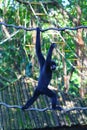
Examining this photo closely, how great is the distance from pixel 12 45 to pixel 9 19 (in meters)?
1.02

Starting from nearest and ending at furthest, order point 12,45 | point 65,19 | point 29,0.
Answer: point 29,0 → point 65,19 → point 12,45

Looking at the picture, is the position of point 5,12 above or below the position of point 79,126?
above

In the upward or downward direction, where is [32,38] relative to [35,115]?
upward

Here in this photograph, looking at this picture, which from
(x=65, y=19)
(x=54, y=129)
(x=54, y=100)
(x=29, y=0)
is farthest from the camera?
(x=65, y=19)

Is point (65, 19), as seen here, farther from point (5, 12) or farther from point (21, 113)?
point (21, 113)

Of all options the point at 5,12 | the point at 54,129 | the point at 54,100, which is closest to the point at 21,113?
the point at 54,129

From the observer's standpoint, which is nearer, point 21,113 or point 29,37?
A: point 21,113

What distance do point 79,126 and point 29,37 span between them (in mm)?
4640

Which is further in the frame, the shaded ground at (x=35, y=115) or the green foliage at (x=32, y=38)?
the green foliage at (x=32, y=38)

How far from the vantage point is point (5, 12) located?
14.5 meters

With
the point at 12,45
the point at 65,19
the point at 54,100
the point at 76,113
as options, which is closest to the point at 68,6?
the point at 65,19

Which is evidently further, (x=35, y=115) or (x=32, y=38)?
(x=32, y=38)

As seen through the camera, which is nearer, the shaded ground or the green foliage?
the shaded ground

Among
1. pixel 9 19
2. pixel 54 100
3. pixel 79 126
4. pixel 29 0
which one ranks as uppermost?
pixel 54 100
